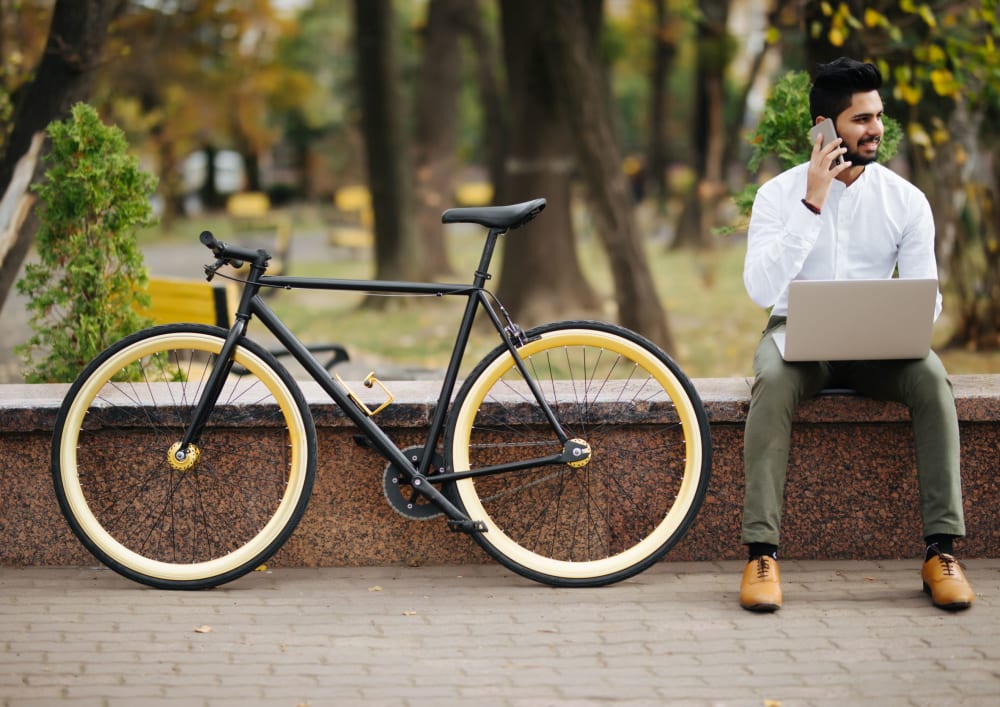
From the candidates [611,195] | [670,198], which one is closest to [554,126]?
[611,195]

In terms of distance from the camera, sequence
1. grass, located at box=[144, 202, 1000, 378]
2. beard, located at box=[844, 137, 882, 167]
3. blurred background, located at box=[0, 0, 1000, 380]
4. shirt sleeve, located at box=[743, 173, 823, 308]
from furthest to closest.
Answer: grass, located at box=[144, 202, 1000, 378]
blurred background, located at box=[0, 0, 1000, 380]
beard, located at box=[844, 137, 882, 167]
shirt sleeve, located at box=[743, 173, 823, 308]

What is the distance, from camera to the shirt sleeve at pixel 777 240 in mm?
4859

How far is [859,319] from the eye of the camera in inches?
187

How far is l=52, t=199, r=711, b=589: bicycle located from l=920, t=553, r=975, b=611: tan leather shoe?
79 centimetres

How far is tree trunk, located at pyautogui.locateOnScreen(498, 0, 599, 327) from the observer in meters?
13.4

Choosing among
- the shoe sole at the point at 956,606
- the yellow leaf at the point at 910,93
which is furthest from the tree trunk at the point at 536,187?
the shoe sole at the point at 956,606

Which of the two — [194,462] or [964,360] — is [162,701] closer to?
[194,462]

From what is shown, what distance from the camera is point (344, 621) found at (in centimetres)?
465

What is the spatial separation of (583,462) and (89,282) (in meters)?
2.27

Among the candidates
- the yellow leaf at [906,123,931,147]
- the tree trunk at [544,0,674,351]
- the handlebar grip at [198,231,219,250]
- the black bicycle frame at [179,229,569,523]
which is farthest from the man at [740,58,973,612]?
the tree trunk at [544,0,674,351]

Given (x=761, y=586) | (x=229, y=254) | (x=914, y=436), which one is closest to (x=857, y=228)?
(x=914, y=436)

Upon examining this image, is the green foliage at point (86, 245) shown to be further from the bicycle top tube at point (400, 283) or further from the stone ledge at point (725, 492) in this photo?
the bicycle top tube at point (400, 283)

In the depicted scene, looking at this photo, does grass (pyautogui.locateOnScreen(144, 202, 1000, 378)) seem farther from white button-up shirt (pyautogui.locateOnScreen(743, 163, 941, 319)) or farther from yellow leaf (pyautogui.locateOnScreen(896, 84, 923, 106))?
white button-up shirt (pyautogui.locateOnScreen(743, 163, 941, 319))

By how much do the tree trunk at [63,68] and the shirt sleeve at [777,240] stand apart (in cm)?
376
